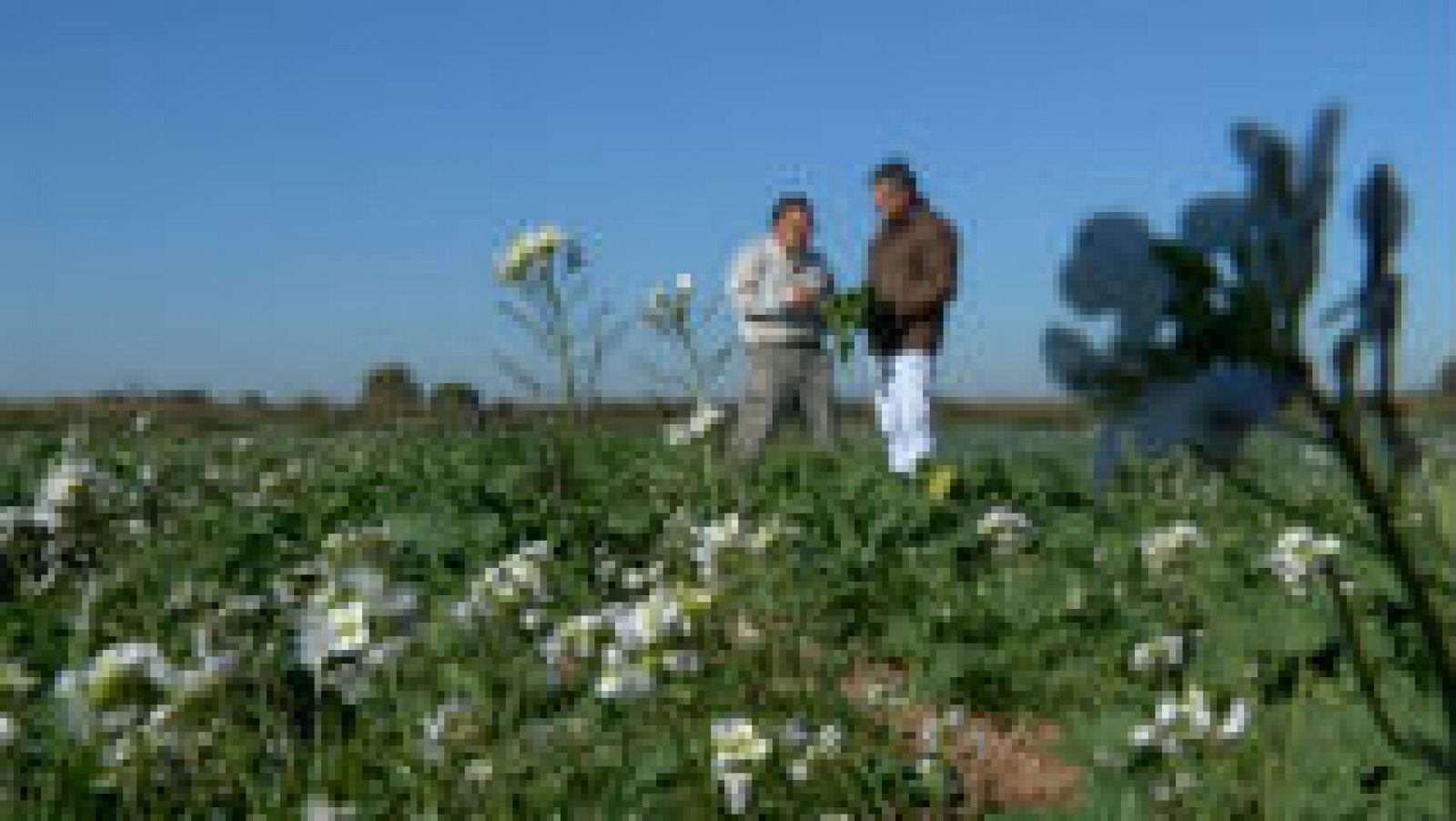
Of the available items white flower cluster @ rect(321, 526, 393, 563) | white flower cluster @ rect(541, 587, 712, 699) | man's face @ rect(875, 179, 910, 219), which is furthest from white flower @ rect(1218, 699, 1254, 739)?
man's face @ rect(875, 179, 910, 219)

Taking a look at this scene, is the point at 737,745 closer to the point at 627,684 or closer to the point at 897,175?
the point at 627,684

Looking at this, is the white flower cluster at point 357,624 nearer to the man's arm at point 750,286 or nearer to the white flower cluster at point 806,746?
the white flower cluster at point 806,746

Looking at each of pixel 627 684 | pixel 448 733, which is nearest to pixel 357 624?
pixel 627 684

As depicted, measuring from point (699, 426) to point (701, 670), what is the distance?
7.72 feet

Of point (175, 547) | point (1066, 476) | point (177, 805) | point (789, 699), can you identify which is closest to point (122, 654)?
point (177, 805)

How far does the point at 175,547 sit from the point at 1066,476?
4.47 m

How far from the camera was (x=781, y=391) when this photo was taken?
33.7 ft

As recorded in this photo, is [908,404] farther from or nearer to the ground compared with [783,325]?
nearer to the ground

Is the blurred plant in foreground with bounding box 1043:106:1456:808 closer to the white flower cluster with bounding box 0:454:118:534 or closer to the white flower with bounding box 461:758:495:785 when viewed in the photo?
the white flower with bounding box 461:758:495:785

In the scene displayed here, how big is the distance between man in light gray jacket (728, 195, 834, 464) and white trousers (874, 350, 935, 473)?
54cm

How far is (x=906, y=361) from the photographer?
32.3 feet

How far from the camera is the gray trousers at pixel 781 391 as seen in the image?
10.2 meters

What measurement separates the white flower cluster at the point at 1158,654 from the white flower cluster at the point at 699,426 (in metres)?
2.14

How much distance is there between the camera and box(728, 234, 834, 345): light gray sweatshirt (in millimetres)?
10078
